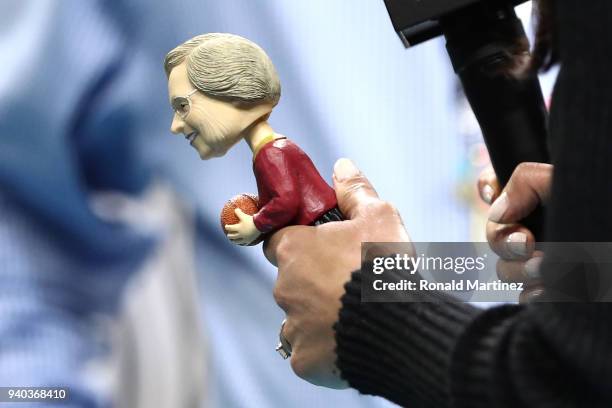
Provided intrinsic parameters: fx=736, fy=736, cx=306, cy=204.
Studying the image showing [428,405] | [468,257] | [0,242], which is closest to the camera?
[428,405]

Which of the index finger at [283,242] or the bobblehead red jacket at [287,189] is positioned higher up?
the bobblehead red jacket at [287,189]

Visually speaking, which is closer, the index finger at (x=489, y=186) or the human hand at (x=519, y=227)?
the human hand at (x=519, y=227)

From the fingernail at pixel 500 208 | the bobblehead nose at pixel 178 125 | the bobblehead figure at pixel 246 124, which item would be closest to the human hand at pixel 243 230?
the bobblehead figure at pixel 246 124

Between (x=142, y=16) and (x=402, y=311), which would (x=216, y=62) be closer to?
(x=402, y=311)

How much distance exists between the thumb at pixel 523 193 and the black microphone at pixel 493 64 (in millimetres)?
16

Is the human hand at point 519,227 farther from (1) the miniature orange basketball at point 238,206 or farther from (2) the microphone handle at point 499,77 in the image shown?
(1) the miniature orange basketball at point 238,206

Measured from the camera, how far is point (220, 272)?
129 cm

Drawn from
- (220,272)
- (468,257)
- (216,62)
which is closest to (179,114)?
(216,62)

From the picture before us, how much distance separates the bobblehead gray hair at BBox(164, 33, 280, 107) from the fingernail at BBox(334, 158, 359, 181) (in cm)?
9

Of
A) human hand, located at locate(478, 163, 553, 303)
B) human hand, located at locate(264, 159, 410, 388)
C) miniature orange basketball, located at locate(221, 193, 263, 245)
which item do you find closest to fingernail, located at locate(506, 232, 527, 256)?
human hand, located at locate(478, 163, 553, 303)

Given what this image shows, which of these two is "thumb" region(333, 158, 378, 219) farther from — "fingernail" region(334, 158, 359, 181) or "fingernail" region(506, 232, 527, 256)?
"fingernail" region(506, 232, 527, 256)

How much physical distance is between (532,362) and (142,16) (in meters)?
1.04

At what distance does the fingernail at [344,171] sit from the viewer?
0.71 m

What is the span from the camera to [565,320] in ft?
1.29
